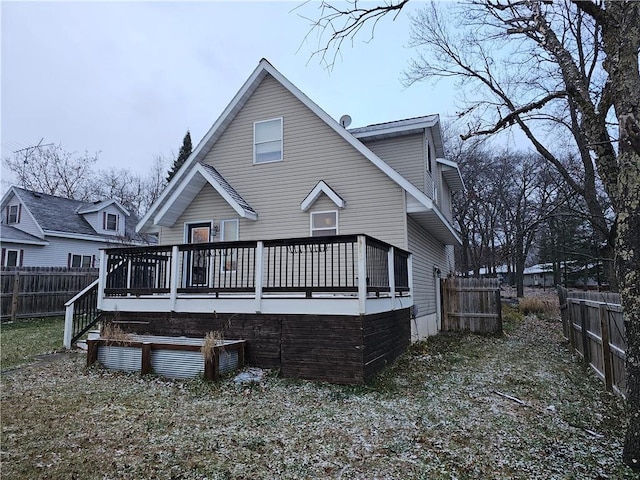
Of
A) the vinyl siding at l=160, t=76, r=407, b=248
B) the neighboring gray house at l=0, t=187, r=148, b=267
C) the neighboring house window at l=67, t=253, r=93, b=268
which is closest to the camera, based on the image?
the vinyl siding at l=160, t=76, r=407, b=248

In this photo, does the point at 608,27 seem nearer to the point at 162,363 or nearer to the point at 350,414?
the point at 350,414

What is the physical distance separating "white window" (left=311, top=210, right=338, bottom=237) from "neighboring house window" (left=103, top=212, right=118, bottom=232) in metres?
19.4

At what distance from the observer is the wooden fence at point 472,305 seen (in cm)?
1280

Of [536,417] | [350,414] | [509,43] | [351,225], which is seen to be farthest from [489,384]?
[509,43]

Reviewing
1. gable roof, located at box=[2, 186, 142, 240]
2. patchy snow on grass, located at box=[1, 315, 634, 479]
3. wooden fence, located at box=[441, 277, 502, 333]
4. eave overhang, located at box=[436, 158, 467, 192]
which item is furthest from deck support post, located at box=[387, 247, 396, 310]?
gable roof, located at box=[2, 186, 142, 240]

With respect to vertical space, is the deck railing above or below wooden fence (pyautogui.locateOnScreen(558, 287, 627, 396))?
above

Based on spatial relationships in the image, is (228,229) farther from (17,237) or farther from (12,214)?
(12,214)

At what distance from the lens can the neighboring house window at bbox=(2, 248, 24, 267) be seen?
19.5m

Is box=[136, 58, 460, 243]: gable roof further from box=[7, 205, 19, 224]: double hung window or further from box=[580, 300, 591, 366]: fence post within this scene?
box=[7, 205, 19, 224]: double hung window

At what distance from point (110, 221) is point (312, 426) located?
24.9 m

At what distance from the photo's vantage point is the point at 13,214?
2216 centimetres

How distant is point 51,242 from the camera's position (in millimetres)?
21328

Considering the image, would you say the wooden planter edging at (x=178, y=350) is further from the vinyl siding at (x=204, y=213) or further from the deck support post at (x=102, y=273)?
the vinyl siding at (x=204, y=213)

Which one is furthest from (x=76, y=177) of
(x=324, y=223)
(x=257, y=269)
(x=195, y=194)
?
(x=257, y=269)
